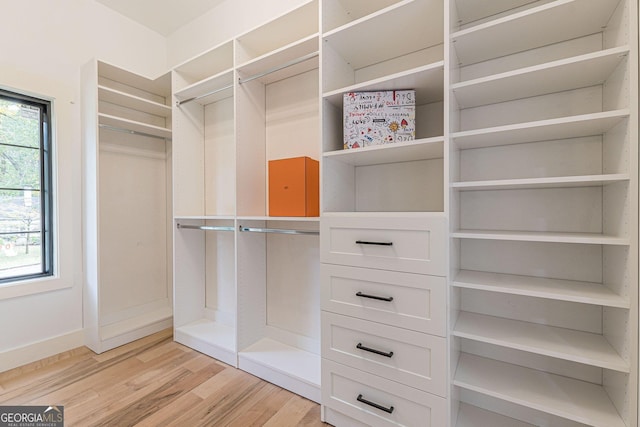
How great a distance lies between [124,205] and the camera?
256 cm

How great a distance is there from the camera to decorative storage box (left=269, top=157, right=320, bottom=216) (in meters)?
1.70

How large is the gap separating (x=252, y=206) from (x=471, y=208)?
139cm

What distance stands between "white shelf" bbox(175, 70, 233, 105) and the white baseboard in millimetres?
2057

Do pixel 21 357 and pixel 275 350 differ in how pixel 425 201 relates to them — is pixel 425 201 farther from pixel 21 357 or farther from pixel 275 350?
pixel 21 357

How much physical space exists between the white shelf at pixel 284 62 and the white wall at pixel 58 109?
1464 millimetres

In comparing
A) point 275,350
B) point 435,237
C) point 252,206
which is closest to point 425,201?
point 435,237

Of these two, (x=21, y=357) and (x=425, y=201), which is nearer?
(x=425, y=201)

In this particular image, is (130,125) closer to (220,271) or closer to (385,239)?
(220,271)

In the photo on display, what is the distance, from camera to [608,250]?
3.88ft

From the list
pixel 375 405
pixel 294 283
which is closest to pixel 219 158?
pixel 294 283

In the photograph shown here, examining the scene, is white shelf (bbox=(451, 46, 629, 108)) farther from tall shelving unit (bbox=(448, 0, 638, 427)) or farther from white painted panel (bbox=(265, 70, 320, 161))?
white painted panel (bbox=(265, 70, 320, 161))

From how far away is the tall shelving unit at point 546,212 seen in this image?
102cm

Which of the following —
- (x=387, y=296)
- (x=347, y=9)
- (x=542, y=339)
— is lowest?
(x=542, y=339)

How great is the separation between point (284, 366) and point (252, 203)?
1.09 m
